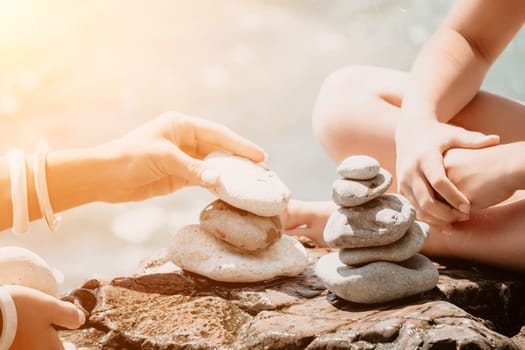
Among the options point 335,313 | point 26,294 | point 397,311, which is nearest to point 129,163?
point 26,294

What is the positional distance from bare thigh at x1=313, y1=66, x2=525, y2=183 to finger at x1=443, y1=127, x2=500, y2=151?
301 millimetres

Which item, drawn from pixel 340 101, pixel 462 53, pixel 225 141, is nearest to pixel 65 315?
pixel 225 141

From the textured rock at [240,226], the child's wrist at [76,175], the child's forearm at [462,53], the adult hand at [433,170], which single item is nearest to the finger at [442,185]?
the adult hand at [433,170]

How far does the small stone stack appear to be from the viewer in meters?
1.30

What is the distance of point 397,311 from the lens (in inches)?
48.5

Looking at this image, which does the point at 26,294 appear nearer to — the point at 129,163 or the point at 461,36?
the point at 129,163

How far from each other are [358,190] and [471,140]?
0.29m

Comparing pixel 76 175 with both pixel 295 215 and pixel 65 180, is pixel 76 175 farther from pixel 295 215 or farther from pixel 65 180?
pixel 295 215

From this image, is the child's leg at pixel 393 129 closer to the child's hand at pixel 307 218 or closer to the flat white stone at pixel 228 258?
the child's hand at pixel 307 218

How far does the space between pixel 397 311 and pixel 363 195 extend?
23 cm

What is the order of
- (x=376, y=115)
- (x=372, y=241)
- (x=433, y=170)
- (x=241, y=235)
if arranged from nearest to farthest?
1. (x=372, y=241)
2. (x=433, y=170)
3. (x=241, y=235)
4. (x=376, y=115)

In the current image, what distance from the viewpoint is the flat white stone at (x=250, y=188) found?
1532 mm

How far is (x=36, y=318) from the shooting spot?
1.17 m

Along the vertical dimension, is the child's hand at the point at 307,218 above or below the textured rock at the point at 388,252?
below
